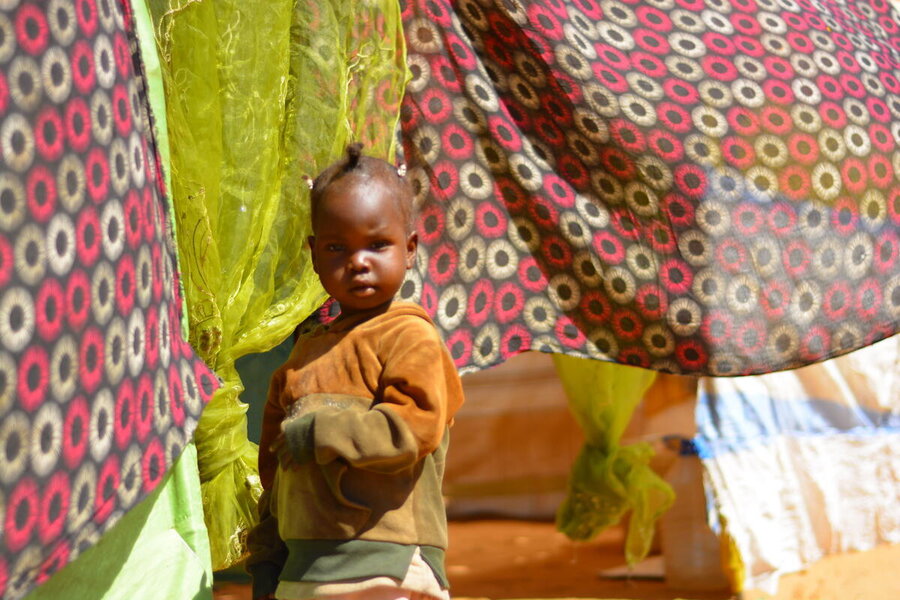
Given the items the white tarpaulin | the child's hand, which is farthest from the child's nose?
the white tarpaulin

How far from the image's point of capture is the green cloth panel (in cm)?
179

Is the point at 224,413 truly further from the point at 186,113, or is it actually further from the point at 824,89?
the point at 824,89

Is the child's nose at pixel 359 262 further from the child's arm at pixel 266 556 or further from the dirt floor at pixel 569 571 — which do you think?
the dirt floor at pixel 569 571

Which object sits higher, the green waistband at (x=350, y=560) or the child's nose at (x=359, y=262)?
the child's nose at (x=359, y=262)

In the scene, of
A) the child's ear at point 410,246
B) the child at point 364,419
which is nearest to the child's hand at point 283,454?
the child at point 364,419

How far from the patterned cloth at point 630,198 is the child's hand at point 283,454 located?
2.39ft

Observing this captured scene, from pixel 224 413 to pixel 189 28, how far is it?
68cm

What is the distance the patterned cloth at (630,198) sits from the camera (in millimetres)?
2584

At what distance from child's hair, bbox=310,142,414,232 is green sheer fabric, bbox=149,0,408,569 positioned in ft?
1.14

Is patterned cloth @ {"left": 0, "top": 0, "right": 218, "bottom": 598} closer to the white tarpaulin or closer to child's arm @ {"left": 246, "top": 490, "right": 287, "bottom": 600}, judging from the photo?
child's arm @ {"left": 246, "top": 490, "right": 287, "bottom": 600}

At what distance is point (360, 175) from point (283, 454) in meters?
0.43

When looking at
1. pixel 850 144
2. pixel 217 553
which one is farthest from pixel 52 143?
pixel 850 144

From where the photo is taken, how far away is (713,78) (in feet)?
9.19

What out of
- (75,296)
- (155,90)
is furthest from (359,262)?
(155,90)
